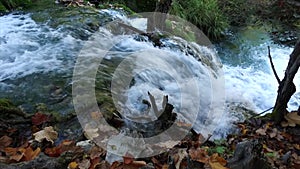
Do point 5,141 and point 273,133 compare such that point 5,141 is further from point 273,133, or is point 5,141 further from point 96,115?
point 273,133

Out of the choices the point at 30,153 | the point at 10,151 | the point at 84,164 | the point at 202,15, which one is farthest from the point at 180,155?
the point at 202,15

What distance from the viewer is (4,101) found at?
10.1 ft

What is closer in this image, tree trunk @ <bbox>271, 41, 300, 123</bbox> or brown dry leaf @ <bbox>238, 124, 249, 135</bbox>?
tree trunk @ <bbox>271, 41, 300, 123</bbox>

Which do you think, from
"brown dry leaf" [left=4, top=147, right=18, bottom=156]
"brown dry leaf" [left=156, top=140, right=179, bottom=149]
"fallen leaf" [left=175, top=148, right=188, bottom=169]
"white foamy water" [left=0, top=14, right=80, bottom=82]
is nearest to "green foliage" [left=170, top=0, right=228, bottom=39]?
"white foamy water" [left=0, top=14, right=80, bottom=82]

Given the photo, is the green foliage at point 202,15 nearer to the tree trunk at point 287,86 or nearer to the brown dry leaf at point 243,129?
the brown dry leaf at point 243,129

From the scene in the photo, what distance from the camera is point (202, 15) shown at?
359 inches

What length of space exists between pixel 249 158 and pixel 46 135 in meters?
1.64

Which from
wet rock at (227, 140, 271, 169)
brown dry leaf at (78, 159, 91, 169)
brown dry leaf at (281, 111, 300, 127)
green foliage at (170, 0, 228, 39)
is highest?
green foliage at (170, 0, 228, 39)

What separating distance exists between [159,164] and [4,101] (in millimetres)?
1739

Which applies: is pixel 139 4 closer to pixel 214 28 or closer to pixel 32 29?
pixel 214 28

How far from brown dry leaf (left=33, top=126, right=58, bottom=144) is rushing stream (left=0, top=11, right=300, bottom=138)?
16.8 inches

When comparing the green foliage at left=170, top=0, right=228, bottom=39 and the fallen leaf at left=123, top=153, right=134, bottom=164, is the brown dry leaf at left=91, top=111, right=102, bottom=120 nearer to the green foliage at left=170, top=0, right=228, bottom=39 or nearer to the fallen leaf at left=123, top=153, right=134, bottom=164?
the fallen leaf at left=123, top=153, right=134, bottom=164

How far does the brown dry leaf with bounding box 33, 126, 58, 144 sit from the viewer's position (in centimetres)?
252

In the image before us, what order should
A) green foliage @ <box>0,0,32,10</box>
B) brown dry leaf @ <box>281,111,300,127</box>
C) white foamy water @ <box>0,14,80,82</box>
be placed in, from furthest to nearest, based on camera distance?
green foliage @ <box>0,0,32,10</box> < white foamy water @ <box>0,14,80,82</box> < brown dry leaf @ <box>281,111,300,127</box>
